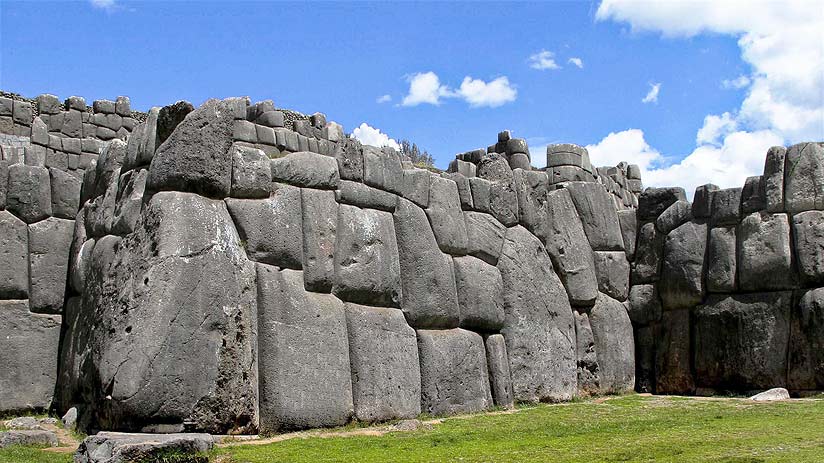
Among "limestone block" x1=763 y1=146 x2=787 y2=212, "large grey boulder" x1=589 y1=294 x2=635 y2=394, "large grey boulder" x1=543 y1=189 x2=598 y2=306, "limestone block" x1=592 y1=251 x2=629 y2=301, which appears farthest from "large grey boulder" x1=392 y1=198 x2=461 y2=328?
"limestone block" x1=763 y1=146 x2=787 y2=212

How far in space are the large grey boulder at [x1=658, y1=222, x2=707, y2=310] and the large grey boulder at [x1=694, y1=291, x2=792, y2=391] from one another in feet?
1.23

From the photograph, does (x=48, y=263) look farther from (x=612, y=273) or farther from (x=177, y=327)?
(x=612, y=273)

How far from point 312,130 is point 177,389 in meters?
13.8

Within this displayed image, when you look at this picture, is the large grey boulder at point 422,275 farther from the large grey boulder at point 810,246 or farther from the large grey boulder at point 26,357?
the large grey boulder at point 810,246

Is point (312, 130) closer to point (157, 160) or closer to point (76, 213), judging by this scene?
point (76, 213)

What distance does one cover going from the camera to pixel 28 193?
14.8 metres

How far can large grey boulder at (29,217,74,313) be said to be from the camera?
14695 mm

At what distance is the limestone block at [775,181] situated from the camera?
1689cm

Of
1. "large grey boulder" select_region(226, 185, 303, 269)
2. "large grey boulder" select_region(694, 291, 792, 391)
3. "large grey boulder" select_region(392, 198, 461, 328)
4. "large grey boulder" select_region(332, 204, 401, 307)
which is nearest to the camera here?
"large grey boulder" select_region(226, 185, 303, 269)

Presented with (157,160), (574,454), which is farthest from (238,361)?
(574,454)

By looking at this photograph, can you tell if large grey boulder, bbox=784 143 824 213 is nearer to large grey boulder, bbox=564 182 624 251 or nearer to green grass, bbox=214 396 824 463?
large grey boulder, bbox=564 182 624 251

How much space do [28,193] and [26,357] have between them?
2616 mm

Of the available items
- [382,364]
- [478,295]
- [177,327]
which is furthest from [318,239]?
[478,295]

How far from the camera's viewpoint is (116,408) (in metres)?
10.8
